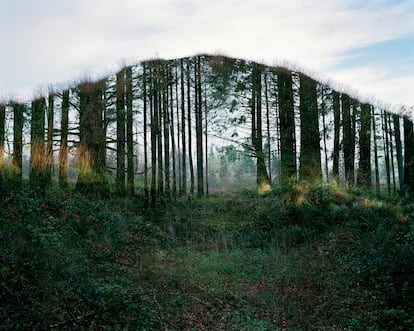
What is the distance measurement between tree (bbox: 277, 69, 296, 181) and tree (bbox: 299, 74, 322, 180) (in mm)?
402

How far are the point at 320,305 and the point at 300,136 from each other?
31.4 ft

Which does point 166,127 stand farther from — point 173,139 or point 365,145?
point 365,145

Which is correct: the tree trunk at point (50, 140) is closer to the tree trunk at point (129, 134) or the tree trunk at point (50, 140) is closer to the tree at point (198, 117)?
the tree trunk at point (129, 134)

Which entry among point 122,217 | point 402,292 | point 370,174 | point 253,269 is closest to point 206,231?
point 122,217

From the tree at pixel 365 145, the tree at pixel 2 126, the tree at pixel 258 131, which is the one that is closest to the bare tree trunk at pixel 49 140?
the tree at pixel 2 126

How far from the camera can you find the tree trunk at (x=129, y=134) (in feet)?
44.2

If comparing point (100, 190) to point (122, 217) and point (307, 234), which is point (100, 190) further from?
point (307, 234)

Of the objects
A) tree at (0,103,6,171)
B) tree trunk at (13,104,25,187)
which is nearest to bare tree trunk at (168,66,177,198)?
tree trunk at (13,104,25,187)

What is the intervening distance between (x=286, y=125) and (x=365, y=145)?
13.8 feet

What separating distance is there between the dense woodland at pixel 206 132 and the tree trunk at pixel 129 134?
0.14 feet

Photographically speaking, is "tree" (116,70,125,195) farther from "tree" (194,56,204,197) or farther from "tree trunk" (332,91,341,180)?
"tree trunk" (332,91,341,180)

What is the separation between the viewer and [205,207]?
14.2 m

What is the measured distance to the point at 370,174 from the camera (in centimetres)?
1485

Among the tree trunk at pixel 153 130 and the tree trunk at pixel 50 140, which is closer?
the tree trunk at pixel 50 140
